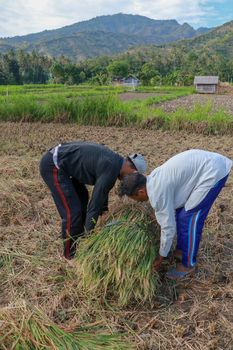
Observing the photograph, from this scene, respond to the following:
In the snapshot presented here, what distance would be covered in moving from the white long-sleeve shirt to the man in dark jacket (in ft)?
1.07

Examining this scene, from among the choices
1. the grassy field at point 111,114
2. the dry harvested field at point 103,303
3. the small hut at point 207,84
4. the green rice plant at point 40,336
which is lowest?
the small hut at point 207,84

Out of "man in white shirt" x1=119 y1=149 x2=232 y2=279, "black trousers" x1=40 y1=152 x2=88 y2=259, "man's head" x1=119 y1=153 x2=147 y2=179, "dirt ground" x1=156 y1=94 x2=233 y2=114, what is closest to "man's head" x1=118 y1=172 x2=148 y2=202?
"man in white shirt" x1=119 y1=149 x2=232 y2=279

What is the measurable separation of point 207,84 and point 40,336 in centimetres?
3676

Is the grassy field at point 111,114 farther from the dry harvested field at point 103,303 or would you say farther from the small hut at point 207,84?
the small hut at point 207,84

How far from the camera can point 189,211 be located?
8.66 ft

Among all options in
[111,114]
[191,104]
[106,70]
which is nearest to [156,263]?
[111,114]

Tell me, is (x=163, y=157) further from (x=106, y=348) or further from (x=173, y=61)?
(x=173, y=61)

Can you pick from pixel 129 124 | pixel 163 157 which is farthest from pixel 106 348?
pixel 129 124

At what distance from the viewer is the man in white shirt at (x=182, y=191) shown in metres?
2.43

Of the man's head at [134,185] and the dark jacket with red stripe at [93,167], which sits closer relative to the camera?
the man's head at [134,185]

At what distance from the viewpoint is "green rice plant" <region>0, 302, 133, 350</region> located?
2.14m

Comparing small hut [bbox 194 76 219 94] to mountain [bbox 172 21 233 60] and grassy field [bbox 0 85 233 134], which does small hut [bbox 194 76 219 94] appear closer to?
grassy field [bbox 0 85 233 134]

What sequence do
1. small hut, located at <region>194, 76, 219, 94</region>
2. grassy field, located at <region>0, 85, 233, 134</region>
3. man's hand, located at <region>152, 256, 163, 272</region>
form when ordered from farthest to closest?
small hut, located at <region>194, 76, 219, 94</region> → grassy field, located at <region>0, 85, 233, 134</region> → man's hand, located at <region>152, 256, 163, 272</region>

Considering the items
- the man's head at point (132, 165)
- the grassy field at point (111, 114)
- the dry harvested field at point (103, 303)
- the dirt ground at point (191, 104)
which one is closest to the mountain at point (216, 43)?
the dirt ground at point (191, 104)
